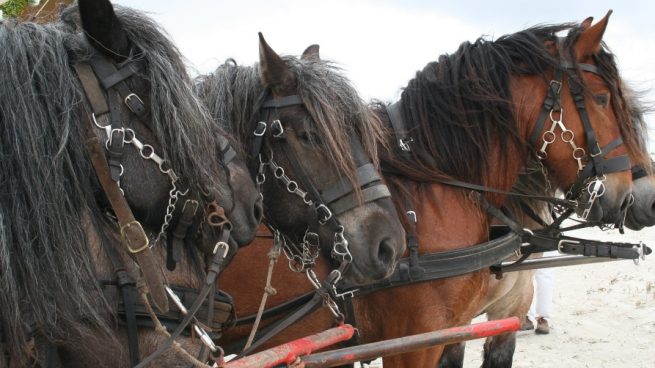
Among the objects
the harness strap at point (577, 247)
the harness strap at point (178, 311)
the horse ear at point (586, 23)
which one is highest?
the horse ear at point (586, 23)

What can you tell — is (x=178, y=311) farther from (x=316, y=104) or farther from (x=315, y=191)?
(x=316, y=104)

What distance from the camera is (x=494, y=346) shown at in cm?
479

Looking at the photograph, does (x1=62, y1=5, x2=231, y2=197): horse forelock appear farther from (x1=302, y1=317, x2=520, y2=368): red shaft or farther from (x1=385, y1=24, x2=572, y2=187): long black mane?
(x1=385, y1=24, x2=572, y2=187): long black mane

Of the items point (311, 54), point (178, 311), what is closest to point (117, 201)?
point (178, 311)

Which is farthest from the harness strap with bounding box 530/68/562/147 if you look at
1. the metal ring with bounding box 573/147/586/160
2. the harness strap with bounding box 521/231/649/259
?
the harness strap with bounding box 521/231/649/259

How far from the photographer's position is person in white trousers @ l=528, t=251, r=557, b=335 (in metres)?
6.78

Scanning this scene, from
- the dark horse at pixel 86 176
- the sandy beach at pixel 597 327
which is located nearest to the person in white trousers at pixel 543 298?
the sandy beach at pixel 597 327

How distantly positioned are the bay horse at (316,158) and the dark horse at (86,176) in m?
0.57

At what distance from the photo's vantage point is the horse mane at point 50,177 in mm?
1759

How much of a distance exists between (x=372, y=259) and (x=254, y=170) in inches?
23.6

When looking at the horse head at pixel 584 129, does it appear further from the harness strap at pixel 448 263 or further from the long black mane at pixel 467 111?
the harness strap at pixel 448 263

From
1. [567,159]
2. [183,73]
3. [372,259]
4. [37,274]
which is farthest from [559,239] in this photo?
[37,274]

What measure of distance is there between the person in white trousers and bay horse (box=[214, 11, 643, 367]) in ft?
10.9

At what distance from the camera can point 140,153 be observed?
74.2 inches
